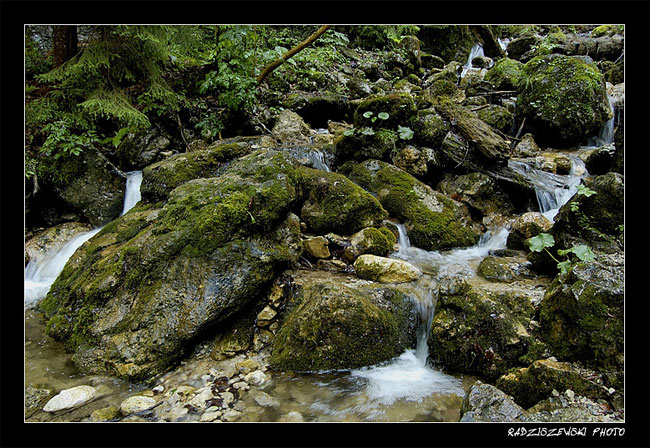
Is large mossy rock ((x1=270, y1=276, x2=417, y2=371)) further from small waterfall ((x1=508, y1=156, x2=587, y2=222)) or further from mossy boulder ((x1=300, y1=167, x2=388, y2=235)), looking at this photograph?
small waterfall ((x1=508, y1=156, x2=587, y2=222))

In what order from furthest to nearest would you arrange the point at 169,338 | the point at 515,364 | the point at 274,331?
the point at 274,331, the point at 169,338, the point at 515,364

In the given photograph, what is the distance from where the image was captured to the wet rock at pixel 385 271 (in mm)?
4297

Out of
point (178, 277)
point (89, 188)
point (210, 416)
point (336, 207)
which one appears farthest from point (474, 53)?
point (210, 416)

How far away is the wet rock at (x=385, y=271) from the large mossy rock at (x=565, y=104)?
706 centimetres

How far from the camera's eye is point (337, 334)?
135 inches

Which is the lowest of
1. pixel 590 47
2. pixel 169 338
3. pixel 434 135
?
pixel 169 338

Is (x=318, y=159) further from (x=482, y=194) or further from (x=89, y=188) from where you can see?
(x=89, y=188)

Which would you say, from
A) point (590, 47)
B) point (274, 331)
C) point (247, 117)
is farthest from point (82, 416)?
point (590, 47)

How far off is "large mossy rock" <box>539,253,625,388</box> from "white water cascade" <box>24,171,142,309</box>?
622 cm

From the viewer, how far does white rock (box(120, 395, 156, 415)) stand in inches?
109

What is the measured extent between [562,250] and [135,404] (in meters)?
4.69

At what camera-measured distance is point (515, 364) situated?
3100 mm
